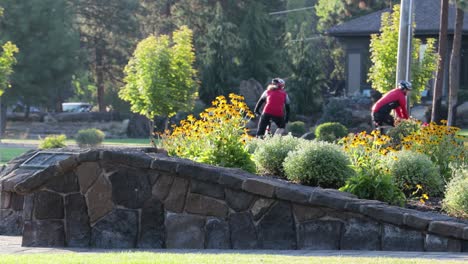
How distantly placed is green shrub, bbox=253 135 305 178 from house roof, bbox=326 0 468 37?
110 feet

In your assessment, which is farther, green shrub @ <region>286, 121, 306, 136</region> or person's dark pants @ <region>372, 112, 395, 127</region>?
green shrub @ <region>286, 121, 306, 136</region>

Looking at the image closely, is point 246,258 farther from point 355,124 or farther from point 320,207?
point 355,124

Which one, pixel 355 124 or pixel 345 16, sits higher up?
→ pixel 345 16

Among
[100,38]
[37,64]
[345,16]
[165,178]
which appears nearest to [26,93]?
[37,64]

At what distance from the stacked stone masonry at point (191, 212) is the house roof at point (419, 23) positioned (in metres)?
36.6

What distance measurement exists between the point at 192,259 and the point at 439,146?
6.63 meters

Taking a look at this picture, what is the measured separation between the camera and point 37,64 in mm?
54250

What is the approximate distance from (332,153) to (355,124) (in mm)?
30299

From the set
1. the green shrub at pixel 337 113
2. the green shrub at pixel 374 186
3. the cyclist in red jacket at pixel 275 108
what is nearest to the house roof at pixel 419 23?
the green shrub at pixel 337 113

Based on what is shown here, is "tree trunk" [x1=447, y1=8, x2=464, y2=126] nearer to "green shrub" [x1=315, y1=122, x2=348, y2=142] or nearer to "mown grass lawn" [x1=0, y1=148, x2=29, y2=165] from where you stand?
"green shrub" [x1=315, y1=122, x2=348, y2=142]

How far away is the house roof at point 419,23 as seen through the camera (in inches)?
1837

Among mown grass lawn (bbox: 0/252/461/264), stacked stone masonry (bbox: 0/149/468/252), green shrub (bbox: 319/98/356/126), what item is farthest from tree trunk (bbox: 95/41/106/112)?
mown grass lawn (bbox: 0/252/461/264)

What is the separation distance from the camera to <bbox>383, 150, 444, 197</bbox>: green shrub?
→ 12979 millimetres

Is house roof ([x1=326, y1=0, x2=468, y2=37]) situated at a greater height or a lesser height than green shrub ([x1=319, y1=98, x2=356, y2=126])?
greater
